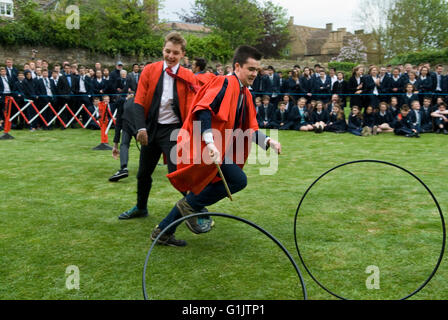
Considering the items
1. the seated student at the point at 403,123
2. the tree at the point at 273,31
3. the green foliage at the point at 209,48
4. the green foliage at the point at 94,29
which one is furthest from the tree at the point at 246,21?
the seated student at the point at 403,123

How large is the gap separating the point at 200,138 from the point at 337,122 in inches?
453

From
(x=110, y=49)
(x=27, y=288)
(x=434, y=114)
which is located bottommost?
(x=27, y=288)

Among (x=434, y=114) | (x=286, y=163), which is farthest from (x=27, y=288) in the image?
(x=434, y=114)

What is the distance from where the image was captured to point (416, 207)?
560 centimetres

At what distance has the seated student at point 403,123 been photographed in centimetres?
1345

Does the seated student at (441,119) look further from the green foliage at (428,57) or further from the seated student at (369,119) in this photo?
the green foliage at (428,57)

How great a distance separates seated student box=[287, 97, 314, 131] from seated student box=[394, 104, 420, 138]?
3084 mm

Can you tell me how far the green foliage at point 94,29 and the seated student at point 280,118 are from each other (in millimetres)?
14150

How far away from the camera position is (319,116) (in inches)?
591

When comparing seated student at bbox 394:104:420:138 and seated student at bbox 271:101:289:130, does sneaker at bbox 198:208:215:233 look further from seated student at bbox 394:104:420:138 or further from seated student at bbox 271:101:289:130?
seated student at bbox 271:101:289:130

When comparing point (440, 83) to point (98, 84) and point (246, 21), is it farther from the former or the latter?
point (246, 21)

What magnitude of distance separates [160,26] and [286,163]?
920 inches

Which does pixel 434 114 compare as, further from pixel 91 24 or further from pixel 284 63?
pixel 284 63

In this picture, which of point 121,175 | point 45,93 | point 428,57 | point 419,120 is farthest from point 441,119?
point 428,57
